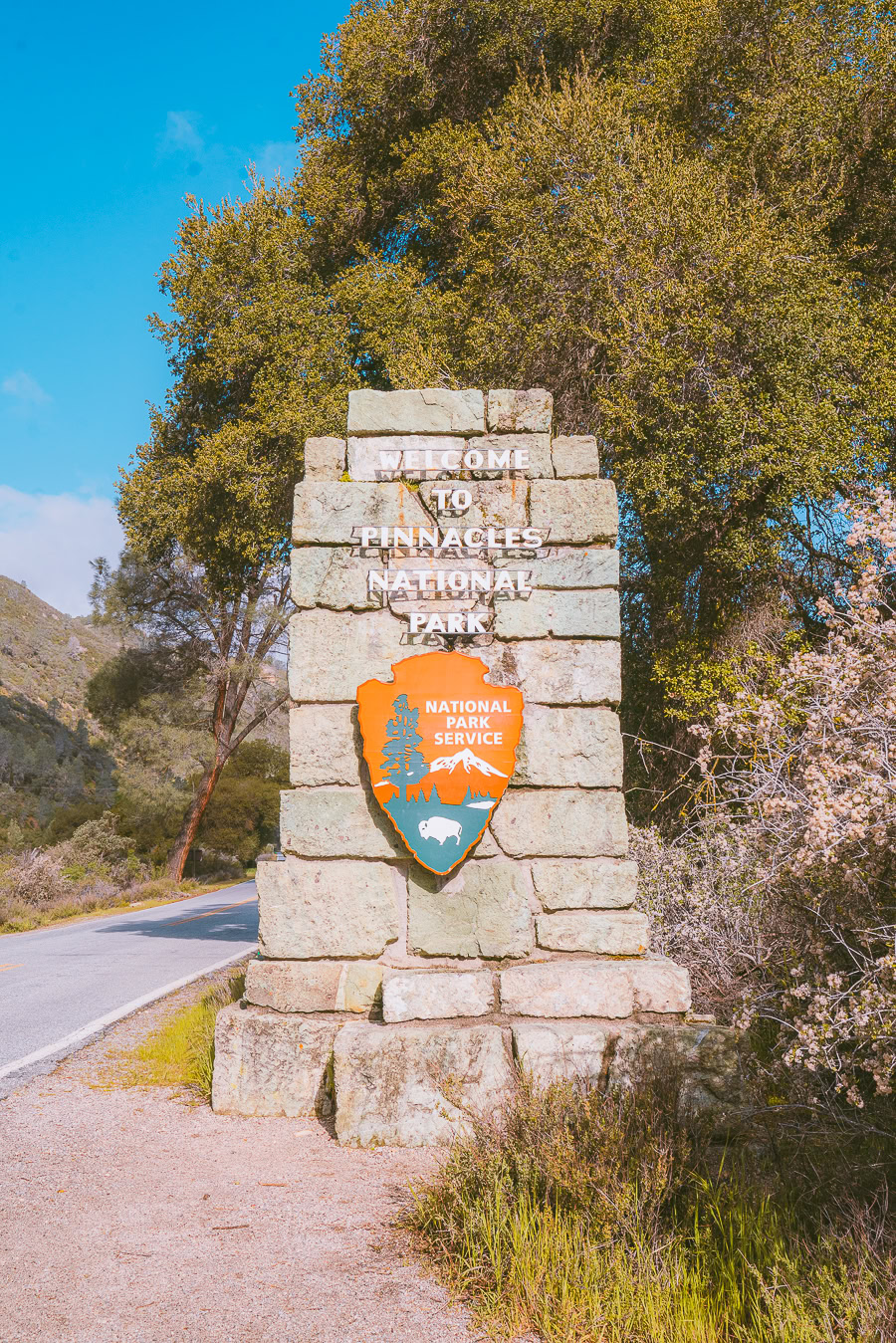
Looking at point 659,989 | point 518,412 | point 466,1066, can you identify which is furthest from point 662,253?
point 466,1066

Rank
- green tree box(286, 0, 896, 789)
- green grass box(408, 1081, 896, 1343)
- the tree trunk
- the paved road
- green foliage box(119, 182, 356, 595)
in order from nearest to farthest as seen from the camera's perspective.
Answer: green grass box(408, 1081, 896, 1343)
the paved road
green tree box(286, 0, 896, 789)
green foliage box(119, 182, 356, 595)
the tree trunk

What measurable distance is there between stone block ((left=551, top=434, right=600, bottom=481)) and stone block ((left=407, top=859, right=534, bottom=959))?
2.26m

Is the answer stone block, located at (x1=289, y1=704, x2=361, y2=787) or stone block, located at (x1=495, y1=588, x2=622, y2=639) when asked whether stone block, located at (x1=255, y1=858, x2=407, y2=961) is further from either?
stone block, located at (x1=495, y1=588, x2=622, y2=639)

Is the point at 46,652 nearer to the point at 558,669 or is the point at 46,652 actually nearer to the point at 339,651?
the point at 339,651

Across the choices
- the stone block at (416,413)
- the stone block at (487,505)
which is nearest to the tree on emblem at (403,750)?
the stone block at (487,505)

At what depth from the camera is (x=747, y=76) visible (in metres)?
10.2

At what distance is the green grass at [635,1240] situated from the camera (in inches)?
105

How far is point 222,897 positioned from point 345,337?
14707mm

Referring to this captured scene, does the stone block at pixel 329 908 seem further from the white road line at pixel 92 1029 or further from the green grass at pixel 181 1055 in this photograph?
the white road line at pixel 92 1029

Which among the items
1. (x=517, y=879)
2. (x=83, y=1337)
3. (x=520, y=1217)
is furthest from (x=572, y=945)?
(x=83, y=1337)

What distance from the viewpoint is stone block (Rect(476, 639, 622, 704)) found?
16.7 feet

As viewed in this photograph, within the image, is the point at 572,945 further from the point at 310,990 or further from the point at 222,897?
the point at 222,897

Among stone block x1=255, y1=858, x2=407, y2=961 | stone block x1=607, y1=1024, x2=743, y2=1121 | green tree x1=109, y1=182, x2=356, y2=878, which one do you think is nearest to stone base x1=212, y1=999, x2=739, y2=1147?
stone block x1=607, y1=1024, x2=743, y2=1121

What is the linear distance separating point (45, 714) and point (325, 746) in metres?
35.7
